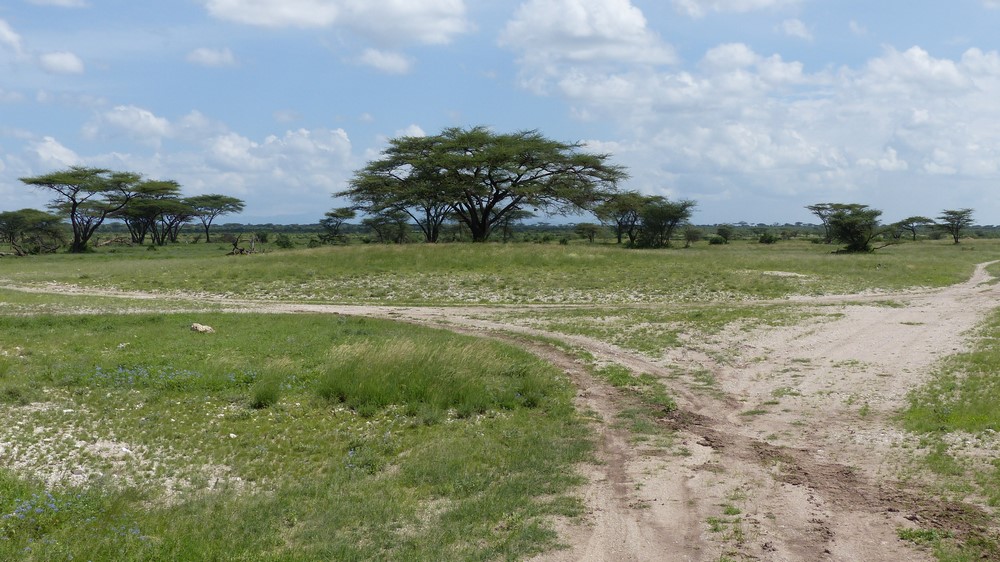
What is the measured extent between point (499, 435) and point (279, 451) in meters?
3.36

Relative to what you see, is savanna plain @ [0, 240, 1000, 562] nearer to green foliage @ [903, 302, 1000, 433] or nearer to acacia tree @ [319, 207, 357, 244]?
green foliage @ [903, 302, 1000, 433]

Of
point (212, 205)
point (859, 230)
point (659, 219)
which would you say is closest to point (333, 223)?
point (212, 205)

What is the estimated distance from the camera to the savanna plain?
22.3 ft

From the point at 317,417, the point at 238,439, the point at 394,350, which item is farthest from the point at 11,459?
the point at 394,350

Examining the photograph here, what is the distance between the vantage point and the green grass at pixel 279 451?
6840mm

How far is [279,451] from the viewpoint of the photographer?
975 centimetres

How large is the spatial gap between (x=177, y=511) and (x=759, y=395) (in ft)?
33.2

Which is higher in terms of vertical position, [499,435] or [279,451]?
[499,435]

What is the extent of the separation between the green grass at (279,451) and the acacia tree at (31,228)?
226ft

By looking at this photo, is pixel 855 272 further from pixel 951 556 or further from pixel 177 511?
pixel 177 511

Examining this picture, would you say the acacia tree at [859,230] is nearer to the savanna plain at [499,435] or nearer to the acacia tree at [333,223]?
the savanna plain at [499,435]

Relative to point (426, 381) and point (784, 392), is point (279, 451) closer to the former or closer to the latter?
point (426, 381)

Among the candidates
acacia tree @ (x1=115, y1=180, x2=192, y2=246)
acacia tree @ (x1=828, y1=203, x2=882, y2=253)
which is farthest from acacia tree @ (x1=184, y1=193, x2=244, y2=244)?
acacia tree @ (x1=828, y1=203, x2=882, y2=253)

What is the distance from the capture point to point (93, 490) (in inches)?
309
